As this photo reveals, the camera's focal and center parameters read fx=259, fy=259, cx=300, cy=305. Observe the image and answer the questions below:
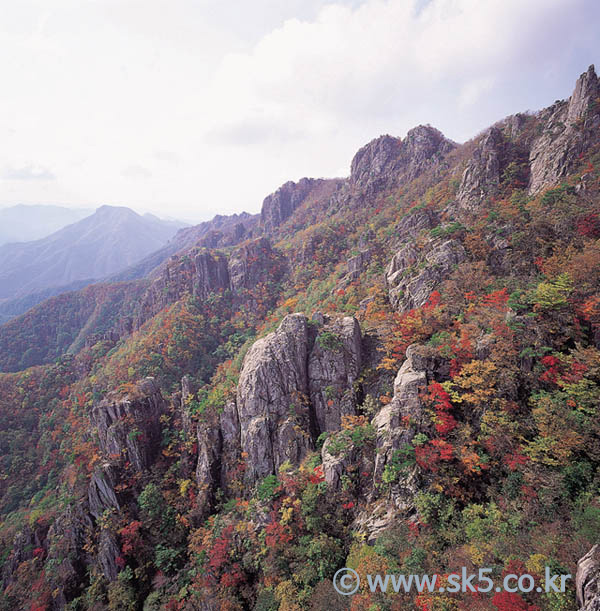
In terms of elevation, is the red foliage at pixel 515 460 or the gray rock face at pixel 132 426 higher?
the red foliage at pixel 515 460

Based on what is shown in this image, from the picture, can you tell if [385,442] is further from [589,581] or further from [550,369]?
[550,369]

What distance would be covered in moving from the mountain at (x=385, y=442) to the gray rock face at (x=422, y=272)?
246 mm

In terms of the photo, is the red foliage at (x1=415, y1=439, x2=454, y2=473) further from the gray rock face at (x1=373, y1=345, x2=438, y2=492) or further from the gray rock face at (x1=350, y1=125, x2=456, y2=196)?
the gray rock face at (x1=350, y1=125, x2=456, y2=196)

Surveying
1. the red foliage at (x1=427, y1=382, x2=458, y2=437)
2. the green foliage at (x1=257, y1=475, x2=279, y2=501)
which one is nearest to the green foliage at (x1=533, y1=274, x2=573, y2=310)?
the red foliage at (x1=427, y1=382, x2=458, y2=437)

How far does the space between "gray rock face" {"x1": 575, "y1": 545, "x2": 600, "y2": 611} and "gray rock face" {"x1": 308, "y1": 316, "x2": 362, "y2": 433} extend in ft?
45.9

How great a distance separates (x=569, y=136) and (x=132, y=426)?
60203 millimetres

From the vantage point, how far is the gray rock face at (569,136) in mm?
30234

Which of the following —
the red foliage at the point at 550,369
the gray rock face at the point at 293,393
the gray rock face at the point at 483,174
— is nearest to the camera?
the red foliage at the point at 550,369

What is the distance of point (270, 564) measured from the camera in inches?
616

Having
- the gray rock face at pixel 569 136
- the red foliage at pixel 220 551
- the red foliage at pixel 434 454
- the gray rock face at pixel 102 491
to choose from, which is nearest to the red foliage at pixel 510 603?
the red foliage at pixel 434 454

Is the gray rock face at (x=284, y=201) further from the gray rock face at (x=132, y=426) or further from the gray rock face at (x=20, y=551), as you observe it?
the gray rock face at (x=20, y=551)

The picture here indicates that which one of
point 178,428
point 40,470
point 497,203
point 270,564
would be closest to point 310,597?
point 270,564

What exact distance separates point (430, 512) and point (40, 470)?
5614 centimetres

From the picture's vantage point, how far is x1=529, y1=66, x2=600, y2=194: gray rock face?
30.2 meters
